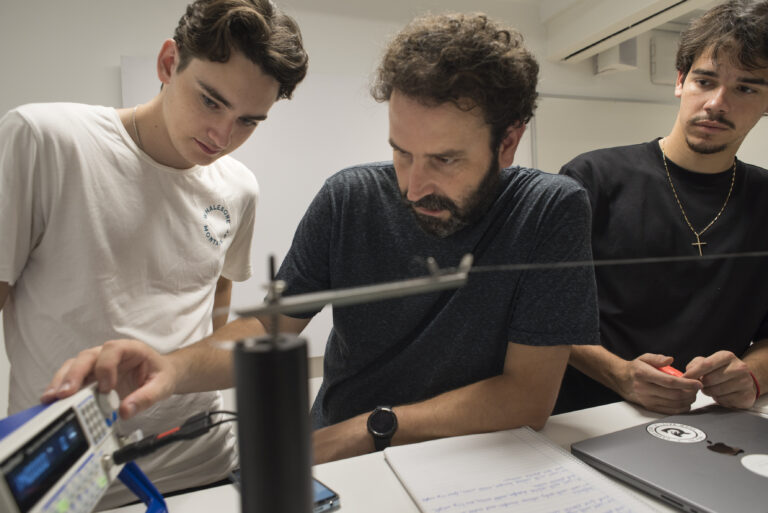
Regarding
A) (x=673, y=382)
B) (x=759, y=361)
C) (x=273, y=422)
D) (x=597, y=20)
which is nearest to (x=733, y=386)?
(x=673, y=382)

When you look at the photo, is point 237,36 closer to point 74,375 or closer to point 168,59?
point 168,59

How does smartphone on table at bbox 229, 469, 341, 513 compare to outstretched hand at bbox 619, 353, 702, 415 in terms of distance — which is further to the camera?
outstretched hand at bbox 619, 353, 702, 415

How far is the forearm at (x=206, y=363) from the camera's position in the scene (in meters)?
0.80

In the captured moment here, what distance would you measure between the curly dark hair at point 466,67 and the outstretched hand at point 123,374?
64 centimetres

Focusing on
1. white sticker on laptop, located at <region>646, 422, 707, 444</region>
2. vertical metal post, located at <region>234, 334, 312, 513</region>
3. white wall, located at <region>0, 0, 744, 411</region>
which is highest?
white wall, located at <region>0, 0, 744, 411</region>

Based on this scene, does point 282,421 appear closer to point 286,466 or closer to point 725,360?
point 286,466

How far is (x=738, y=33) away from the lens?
1.16 metres

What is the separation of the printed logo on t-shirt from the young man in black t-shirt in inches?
37.7

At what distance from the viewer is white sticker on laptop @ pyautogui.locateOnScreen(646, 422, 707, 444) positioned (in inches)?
31.0

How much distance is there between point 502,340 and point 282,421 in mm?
732

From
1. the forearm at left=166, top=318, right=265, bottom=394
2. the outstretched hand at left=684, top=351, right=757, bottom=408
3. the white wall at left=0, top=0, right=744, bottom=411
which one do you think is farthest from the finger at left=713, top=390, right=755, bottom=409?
the white wall at left=0, top=0, right=744, bottom=411

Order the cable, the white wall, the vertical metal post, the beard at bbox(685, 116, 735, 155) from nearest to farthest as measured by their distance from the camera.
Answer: the vertical metal post, the cable, the beard at bbox(685, 116, 735, 155), the white wall

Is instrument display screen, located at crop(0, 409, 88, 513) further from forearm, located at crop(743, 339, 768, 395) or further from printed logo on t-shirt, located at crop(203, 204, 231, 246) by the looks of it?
forearm, located at crop(743, 339, 768, 395)

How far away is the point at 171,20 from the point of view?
7.96 ft
